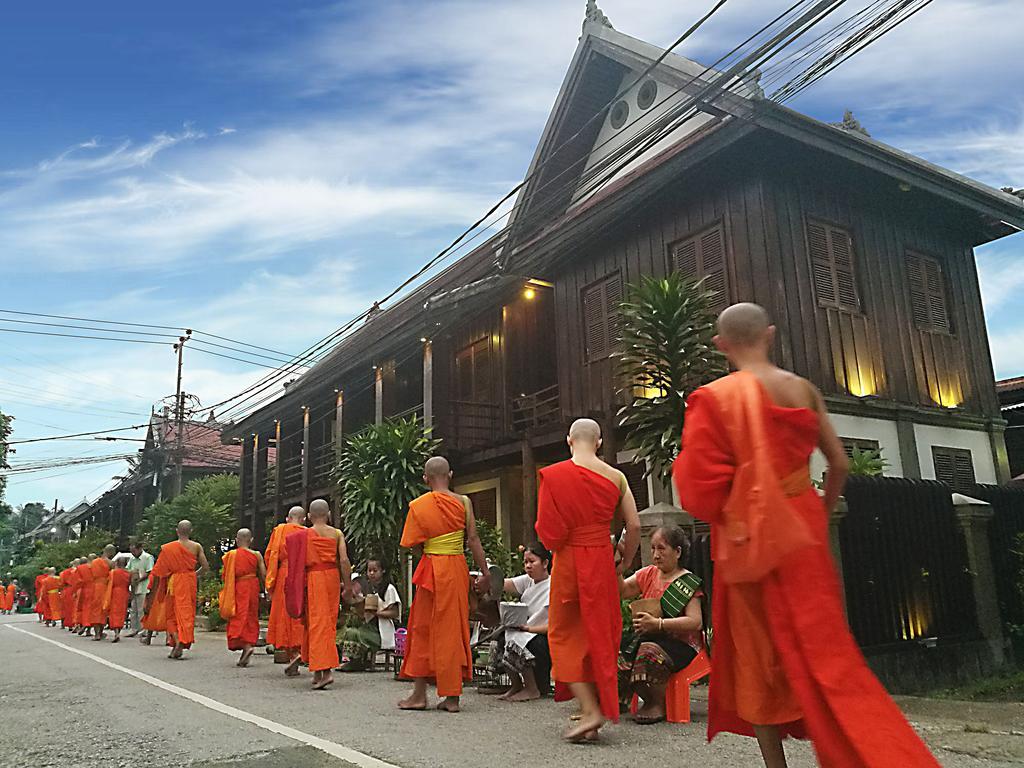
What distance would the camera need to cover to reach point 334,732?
16.4ft

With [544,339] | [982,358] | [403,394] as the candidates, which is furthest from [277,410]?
[982,358]

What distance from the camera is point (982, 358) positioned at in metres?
14.2

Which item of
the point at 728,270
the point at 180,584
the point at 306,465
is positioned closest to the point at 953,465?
the point at 728,270

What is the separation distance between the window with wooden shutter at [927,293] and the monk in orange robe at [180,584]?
1126 cm

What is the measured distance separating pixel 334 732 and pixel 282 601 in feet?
13.7

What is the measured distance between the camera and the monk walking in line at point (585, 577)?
461cm

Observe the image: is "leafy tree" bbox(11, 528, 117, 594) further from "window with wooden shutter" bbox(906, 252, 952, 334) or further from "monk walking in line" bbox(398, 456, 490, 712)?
"monk walking in line" bbox(398, 456, 490, 712)

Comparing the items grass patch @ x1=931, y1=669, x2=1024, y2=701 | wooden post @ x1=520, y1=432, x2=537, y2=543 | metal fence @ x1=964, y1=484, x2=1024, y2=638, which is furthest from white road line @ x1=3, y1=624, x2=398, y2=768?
metal fence @ x1=964, y1=484, x2=1024, y2=638

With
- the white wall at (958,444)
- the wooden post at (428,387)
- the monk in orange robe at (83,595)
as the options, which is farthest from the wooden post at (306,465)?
the white wall at (958,444)

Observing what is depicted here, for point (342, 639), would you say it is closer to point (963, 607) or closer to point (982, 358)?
point (963, 607)

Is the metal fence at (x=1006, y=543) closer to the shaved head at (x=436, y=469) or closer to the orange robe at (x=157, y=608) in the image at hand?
the shaved head at (x=436, y=469)

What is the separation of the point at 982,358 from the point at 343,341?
15.1 metres

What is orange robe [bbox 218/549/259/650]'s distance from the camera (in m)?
10.8

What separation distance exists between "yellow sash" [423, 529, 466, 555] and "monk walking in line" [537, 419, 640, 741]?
61.3 inches
